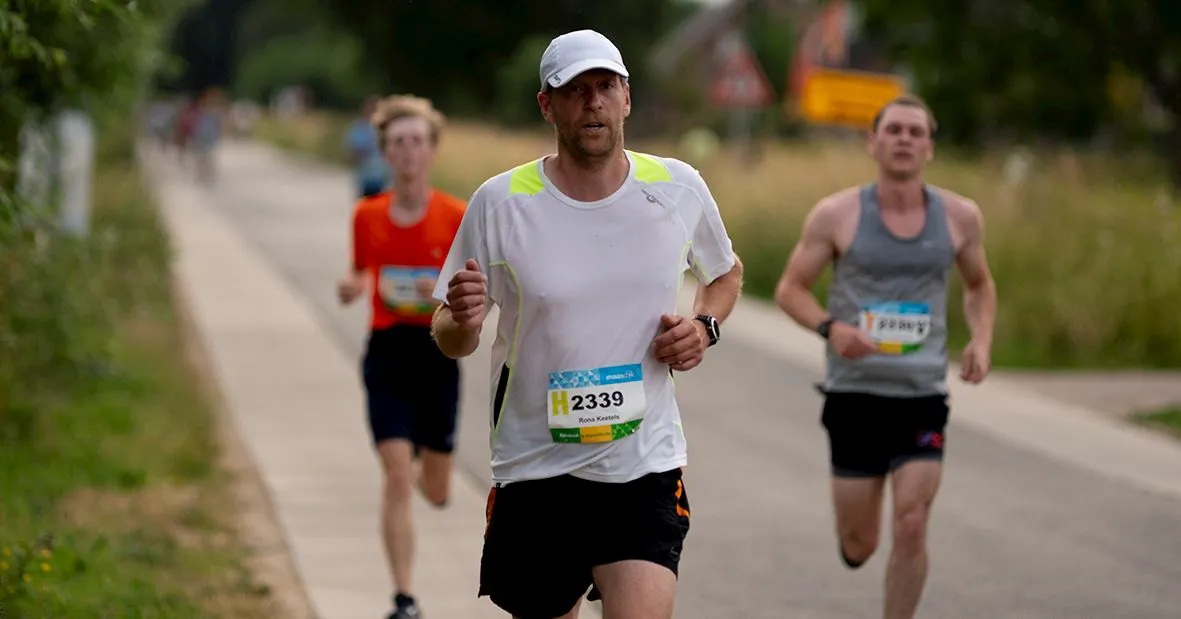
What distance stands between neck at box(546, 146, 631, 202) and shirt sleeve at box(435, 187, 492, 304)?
183 millimetres

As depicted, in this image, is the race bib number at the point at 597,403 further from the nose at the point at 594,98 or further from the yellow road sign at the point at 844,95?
the yellow road sign at the point at 844,95

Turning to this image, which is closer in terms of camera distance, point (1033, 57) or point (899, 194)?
point (899, 194)

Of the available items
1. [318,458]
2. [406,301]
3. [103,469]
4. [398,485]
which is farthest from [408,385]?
[318,458]

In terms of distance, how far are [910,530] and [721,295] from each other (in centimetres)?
194

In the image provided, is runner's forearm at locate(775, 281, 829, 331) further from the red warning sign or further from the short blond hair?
the red warning sign

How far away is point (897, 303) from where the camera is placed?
23.0 ft

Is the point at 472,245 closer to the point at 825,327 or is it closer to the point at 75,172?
the point at 825,327

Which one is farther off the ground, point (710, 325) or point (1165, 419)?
point (710, 325)

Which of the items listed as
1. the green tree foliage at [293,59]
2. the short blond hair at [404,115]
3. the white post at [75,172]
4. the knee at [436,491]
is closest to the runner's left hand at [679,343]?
the short blond hair at [404,115]

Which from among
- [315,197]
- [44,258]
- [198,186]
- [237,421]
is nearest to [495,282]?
[44,258]

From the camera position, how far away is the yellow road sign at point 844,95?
24688 millimetres

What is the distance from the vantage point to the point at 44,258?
412 inches

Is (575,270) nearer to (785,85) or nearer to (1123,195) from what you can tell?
(1123,195)

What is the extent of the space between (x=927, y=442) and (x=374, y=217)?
7.92 feet
